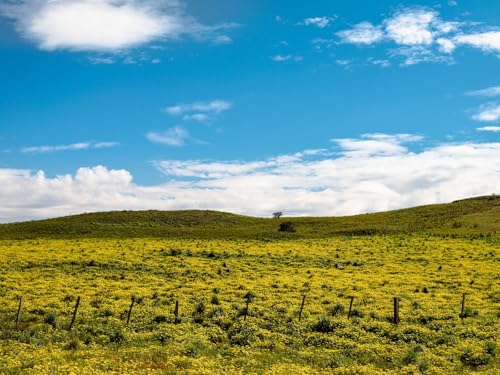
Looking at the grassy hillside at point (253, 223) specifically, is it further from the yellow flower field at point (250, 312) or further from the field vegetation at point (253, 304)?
the yellow flower field at point (250, 312)

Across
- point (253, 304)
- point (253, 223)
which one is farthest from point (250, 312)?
point (253, 223)

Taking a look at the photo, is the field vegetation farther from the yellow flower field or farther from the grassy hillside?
the grassy hillside

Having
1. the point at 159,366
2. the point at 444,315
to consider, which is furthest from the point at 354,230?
the point at 159,366

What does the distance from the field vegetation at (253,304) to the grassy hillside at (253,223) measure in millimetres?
5586

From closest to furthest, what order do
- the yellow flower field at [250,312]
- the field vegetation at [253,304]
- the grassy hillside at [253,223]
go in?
the yellow flower field at [250,312], the field vegetation at [253,304], the grassy hillside at [253,223]

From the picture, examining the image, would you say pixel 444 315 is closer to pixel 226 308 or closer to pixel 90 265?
pixel 226 308

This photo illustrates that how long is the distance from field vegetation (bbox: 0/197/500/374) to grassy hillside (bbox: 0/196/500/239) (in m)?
5.59

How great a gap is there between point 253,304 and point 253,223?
79.5m

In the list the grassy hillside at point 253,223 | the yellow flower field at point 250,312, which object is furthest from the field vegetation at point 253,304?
the grassy hillside at point 253,223

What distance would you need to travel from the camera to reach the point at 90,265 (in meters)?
57.2

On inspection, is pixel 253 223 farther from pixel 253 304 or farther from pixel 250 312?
pixel 250 312

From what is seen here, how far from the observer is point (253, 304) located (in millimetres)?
37656

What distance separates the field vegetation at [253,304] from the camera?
24.5 meters

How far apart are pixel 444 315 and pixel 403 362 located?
34.5 ft
